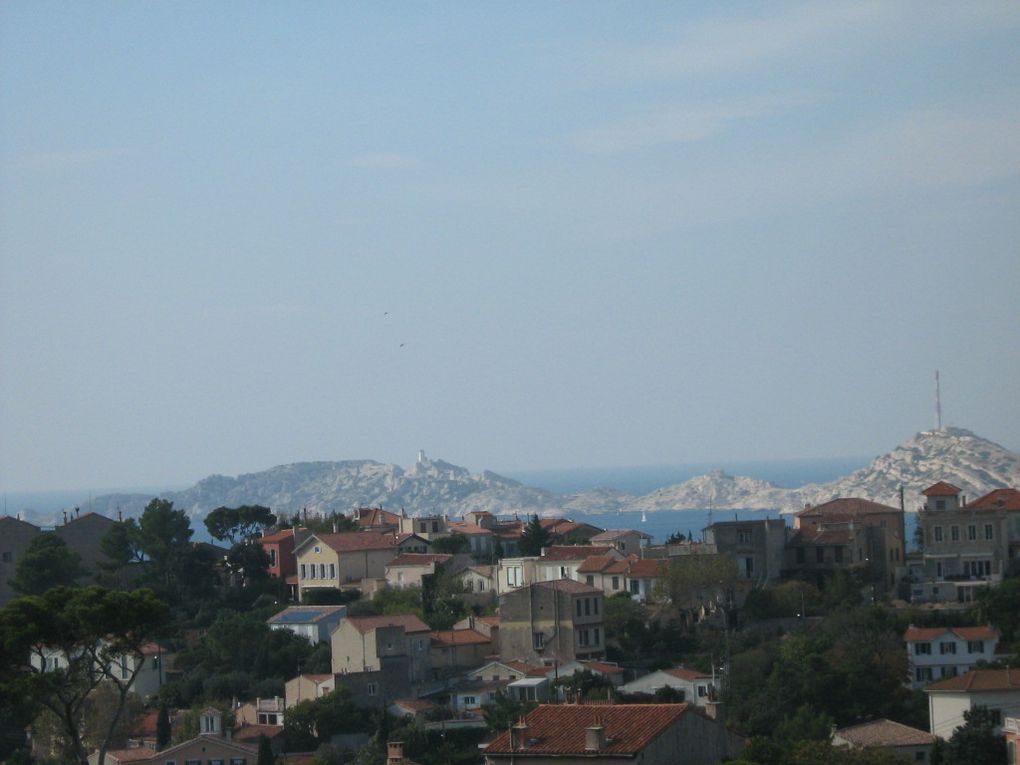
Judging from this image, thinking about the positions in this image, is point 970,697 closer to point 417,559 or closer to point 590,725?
point 590,725

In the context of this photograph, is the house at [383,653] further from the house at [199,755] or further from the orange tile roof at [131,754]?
the orange tile roof at [131,754]

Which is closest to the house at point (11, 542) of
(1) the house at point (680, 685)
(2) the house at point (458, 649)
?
(2) the house at point (458, 649)

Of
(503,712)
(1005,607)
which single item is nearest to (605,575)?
(1005,607)

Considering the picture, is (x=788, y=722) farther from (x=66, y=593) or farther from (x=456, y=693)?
(x=66, y=593)

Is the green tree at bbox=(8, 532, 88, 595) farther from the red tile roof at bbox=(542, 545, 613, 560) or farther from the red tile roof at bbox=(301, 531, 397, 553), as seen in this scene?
the red tile roof at bbox=(542, 545, 613, 560)

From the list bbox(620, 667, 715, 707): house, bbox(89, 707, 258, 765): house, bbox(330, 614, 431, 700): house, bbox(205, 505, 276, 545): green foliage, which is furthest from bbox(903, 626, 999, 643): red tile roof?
bbox(205, 505, 276, 545): green foliage

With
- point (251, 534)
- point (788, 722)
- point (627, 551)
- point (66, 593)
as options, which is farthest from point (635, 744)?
point (251, 534)
